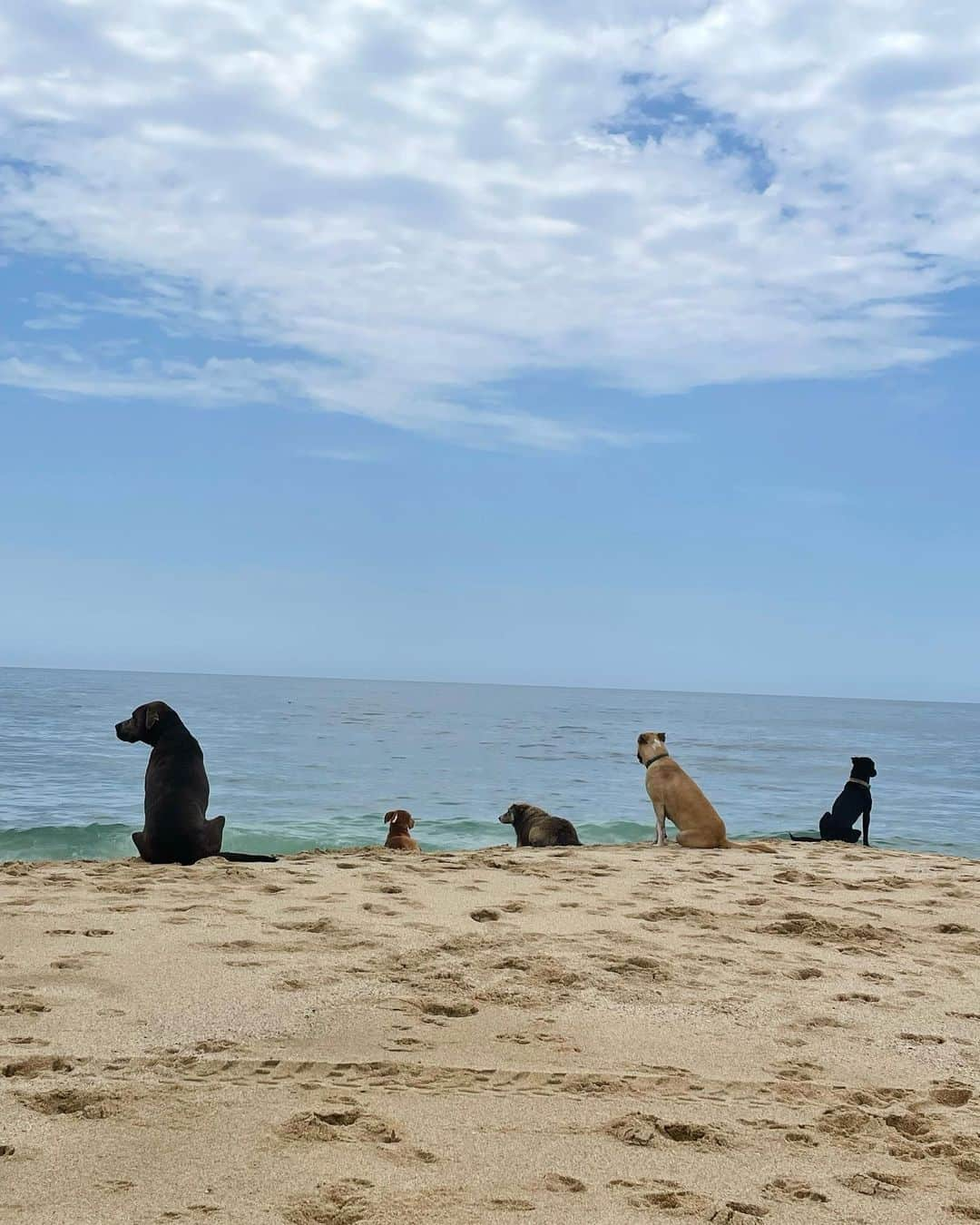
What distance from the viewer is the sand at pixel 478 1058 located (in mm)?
2664

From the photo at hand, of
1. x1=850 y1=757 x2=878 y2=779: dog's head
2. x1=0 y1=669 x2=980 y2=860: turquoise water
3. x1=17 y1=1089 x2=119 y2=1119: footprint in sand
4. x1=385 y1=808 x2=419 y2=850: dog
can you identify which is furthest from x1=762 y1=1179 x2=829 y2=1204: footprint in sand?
x1=850 y1=757 x2=878 y2=779: dog's head

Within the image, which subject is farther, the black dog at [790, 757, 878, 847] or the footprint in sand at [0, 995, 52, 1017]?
the black dog at [790, 757, 878, 847]

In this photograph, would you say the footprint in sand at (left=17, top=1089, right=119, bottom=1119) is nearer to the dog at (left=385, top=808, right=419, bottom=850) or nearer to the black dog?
the dog at (left=385, top=808, right=419, bottom=850)

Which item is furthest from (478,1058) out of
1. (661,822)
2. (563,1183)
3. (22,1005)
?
(661,822)

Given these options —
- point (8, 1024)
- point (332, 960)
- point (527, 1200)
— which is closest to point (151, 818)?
point (332, 960)

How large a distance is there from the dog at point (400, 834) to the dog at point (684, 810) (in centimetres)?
235

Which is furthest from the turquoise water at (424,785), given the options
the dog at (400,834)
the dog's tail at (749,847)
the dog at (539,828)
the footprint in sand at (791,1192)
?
the footprint in sand at (791,1192)

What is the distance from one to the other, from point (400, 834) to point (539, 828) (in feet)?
4.76

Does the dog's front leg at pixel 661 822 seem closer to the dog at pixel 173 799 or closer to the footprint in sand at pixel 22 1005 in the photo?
the dog at pixel 173 799

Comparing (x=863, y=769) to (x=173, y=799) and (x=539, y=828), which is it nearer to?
(x=539, y=828)

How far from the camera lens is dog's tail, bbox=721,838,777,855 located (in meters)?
9.65

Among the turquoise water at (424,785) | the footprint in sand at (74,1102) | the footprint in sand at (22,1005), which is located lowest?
the turquoise water at (424,785)

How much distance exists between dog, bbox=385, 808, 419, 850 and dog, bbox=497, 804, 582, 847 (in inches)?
44.2

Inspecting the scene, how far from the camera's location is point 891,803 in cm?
1755
